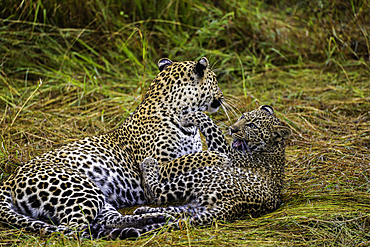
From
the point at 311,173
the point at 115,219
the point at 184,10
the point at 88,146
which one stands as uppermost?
the point at 184,10

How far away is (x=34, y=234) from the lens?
4789 mm

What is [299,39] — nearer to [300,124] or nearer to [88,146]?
[300,124]

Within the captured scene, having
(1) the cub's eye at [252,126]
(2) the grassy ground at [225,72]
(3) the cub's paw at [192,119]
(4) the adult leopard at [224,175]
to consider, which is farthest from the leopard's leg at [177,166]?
(2) the grassy ground at [225,72]

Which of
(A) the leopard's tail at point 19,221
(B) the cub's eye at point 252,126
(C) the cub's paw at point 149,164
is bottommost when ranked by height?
(C) the cub's paw at point 149,164

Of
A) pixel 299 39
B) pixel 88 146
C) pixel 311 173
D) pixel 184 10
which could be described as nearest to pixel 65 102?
pixel 88 146

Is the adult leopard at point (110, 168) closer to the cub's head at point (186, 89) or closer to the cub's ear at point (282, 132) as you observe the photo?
the cub's head at point (186, 89)

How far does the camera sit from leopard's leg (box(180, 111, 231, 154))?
6.25 meters

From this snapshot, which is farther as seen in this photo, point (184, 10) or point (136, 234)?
point (184, 10)

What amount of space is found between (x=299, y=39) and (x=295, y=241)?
27.3 feet

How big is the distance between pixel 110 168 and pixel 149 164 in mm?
510

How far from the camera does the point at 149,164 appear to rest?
605 cm

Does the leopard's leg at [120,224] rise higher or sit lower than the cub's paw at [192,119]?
lower

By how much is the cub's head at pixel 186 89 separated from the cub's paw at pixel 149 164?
0.85 metres

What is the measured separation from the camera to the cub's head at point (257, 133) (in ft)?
20.9
